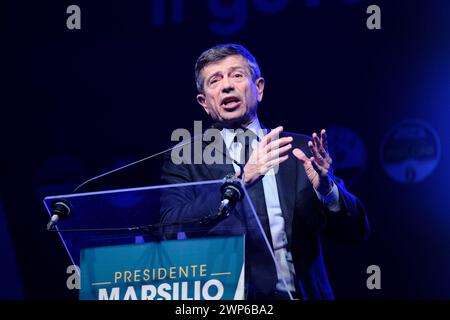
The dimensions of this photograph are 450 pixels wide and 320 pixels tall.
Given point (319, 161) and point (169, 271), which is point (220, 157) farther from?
point (169, 271)

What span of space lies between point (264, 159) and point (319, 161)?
0.24m

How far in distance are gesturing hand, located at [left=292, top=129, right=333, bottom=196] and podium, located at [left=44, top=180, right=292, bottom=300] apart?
0.36m

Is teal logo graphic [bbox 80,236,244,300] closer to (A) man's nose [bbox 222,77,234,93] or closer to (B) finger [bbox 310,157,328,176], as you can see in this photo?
(B) finger [bbox 310,157,328,176]

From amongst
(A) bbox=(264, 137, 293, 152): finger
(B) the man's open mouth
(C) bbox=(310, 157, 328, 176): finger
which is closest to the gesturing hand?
(C) bbox=(310, 157, 328, 176): finger

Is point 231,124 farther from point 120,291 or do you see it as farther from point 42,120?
point 42,120

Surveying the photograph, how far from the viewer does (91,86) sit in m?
3.22

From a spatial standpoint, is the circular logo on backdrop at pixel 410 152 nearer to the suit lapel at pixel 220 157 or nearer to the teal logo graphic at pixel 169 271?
the suit lapel at pixel 220 157

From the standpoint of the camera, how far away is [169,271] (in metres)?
1.68

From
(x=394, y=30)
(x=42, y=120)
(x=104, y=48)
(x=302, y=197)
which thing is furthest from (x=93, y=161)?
(x=394, y=30)

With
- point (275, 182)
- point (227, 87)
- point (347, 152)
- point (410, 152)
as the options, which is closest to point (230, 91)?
point (227, 87)

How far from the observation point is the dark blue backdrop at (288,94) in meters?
3.05

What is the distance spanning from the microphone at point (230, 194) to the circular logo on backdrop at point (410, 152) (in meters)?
1.61

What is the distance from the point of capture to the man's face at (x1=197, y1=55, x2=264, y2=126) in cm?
245
